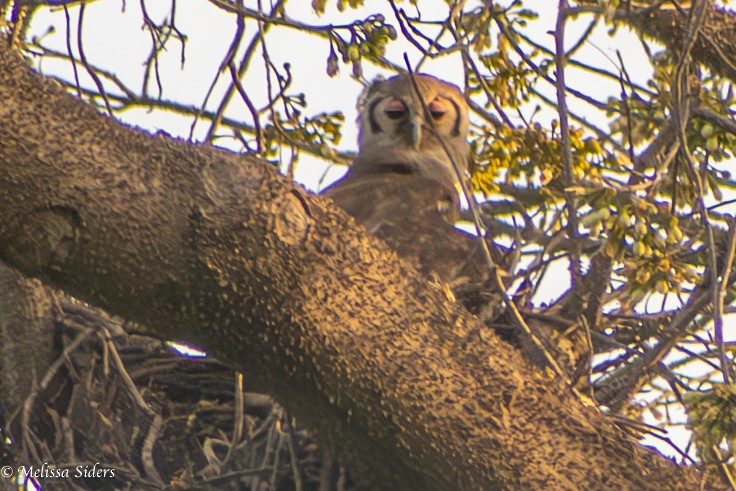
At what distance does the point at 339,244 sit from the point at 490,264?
0.53m

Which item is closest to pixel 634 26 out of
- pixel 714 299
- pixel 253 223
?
pixel 714 299

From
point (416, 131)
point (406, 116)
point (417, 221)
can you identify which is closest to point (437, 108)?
A: point (406, 116)

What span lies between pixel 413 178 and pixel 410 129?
34 centimetres

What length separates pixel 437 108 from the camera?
5473mm

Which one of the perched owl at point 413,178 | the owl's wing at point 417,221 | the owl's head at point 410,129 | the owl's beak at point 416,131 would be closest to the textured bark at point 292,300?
the owl's wing at point 417,221

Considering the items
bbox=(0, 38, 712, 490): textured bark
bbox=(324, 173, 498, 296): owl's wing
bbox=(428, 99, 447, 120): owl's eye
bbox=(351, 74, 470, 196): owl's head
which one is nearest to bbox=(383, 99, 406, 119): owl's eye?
bbox=(351, 74, 470, 196): owl's head

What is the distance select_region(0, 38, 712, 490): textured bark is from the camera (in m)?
2.27

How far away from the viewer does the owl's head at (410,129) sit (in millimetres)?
5207

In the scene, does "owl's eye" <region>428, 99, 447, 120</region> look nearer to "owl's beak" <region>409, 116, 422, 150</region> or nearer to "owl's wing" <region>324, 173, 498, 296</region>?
"owl's beak" <region>409, 116, 422, 150</region>

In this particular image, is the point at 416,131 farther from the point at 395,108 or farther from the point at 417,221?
the point at 417,221

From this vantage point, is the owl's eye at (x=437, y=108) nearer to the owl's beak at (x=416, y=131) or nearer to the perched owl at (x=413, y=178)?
the perched owl at (x=413, y=178)

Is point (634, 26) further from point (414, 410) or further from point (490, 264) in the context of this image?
point (414, 410)

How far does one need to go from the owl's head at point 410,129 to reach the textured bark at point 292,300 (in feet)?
7.90

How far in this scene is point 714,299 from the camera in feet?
8.84
